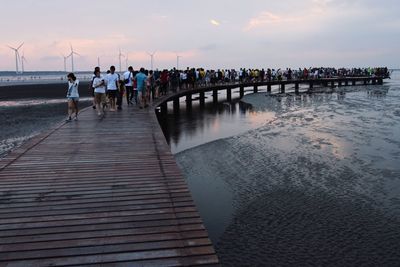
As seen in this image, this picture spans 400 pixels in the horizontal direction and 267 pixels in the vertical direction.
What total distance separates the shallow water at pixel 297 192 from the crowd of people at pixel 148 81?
304cm

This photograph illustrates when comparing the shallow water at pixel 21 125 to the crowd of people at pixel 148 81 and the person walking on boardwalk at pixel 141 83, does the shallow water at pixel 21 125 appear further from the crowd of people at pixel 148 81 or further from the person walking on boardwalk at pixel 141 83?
the person walking on boardwalk at pixel 141 83

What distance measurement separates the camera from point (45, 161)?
7.86m

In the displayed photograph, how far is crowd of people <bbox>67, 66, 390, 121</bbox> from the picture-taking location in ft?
47.6

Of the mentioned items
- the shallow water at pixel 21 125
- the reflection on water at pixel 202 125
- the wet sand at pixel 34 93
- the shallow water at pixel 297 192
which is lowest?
the shallow water at pixel 297 192

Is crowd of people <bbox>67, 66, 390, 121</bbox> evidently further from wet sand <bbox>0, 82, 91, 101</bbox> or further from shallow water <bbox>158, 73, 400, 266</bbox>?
wet sand <bbox>0, 82, 91, 101</bbox>

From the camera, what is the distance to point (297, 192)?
9250 millimetres

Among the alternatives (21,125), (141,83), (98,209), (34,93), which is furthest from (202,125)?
(34,93)

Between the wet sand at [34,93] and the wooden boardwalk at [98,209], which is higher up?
the wet sand at [34,93]

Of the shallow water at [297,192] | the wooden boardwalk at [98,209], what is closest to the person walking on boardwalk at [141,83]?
the shallow water at [297,192]

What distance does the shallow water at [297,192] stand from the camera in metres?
6.45

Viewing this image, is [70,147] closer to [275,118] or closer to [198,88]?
[275,118]

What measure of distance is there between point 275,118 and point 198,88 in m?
11.2

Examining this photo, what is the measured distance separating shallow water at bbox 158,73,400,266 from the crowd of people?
9.98ft

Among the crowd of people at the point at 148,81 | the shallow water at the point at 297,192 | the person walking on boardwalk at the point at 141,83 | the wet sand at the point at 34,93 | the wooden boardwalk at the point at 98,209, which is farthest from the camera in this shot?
the wet sand at the point at 34,93
